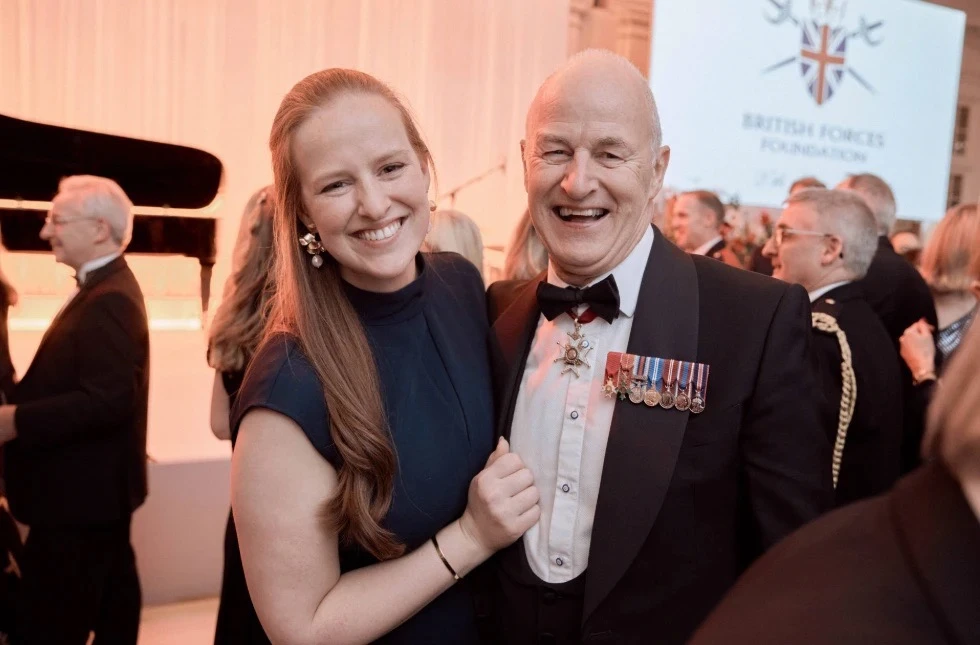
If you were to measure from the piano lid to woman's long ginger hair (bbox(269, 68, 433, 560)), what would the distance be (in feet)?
12.3

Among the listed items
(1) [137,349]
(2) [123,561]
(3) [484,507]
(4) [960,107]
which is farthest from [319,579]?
(4) [960,107]

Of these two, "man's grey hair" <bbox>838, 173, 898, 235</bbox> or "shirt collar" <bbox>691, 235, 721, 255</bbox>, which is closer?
"man's grey hair" <bbox>838, 173, 898, 235</bbox>

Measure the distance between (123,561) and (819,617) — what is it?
3035mm

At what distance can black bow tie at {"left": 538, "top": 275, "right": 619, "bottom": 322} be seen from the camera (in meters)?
1.51

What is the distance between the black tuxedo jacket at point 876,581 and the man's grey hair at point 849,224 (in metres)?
2.46

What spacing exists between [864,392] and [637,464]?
5.28 feet

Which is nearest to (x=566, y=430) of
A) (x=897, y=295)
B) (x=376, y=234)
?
(x=376, y=234)

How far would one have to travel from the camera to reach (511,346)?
64.4 inches

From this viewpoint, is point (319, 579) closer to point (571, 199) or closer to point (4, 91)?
point (571, 199)

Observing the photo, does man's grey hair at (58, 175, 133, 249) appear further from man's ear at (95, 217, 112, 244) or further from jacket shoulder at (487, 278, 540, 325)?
jacket shoulder at (487, 278, 540, 325)

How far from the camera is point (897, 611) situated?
0.56m

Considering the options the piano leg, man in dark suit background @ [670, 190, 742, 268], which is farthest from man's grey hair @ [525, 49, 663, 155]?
the piano leg

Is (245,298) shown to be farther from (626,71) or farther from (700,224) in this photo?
(700,224)

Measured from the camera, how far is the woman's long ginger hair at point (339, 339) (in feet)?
4.59
